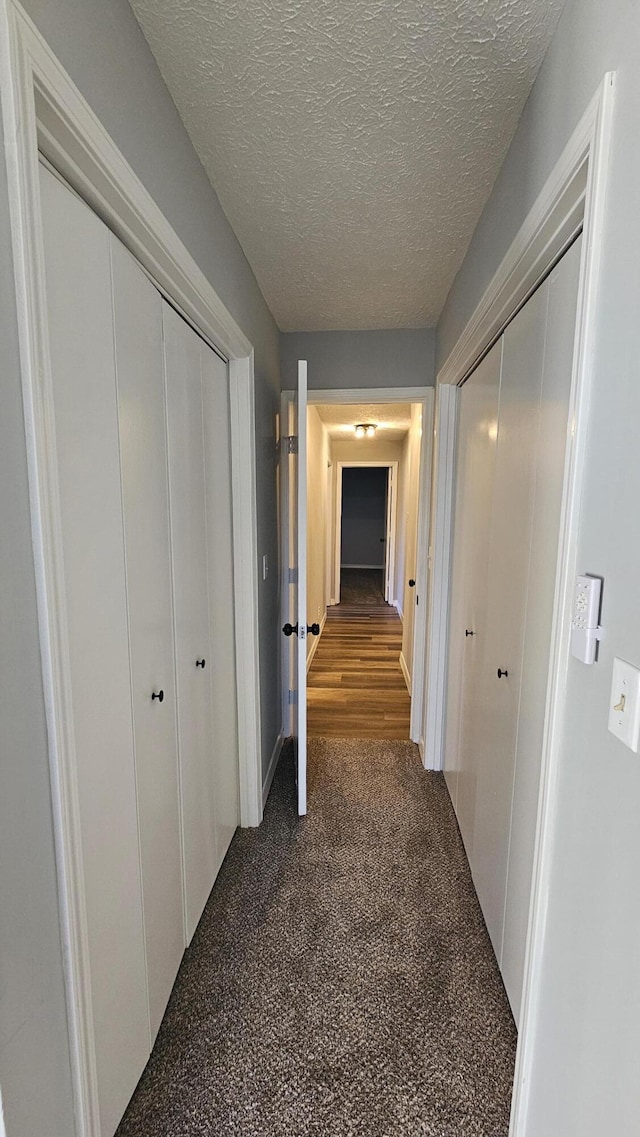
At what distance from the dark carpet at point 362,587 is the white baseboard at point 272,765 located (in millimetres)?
4377

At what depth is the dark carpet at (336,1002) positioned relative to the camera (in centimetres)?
113

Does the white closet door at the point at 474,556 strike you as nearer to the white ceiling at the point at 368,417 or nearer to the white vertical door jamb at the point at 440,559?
the white vertical door jamb at the point at 440,559

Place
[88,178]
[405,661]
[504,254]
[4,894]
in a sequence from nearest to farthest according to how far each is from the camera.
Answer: [4,894]
[88,178]
[504,254]
[405,661]

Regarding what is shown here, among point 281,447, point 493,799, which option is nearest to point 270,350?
point 281,447

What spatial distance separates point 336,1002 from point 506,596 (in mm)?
1277

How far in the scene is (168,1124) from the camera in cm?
110

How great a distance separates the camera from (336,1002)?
1384 mm

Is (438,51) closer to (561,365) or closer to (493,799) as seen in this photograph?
(561,365)

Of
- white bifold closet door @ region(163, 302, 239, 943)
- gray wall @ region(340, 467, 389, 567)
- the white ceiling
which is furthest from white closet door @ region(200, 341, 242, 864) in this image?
gray wall @ region(340, 467, 389, 567)

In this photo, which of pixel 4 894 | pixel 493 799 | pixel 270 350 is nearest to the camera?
pixel 4 894

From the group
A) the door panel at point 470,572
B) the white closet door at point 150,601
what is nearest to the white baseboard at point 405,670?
the door panel at point 470,572

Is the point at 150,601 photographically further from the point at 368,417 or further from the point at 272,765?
the point at 368,417

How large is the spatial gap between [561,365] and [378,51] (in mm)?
769

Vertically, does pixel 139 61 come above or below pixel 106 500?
above
